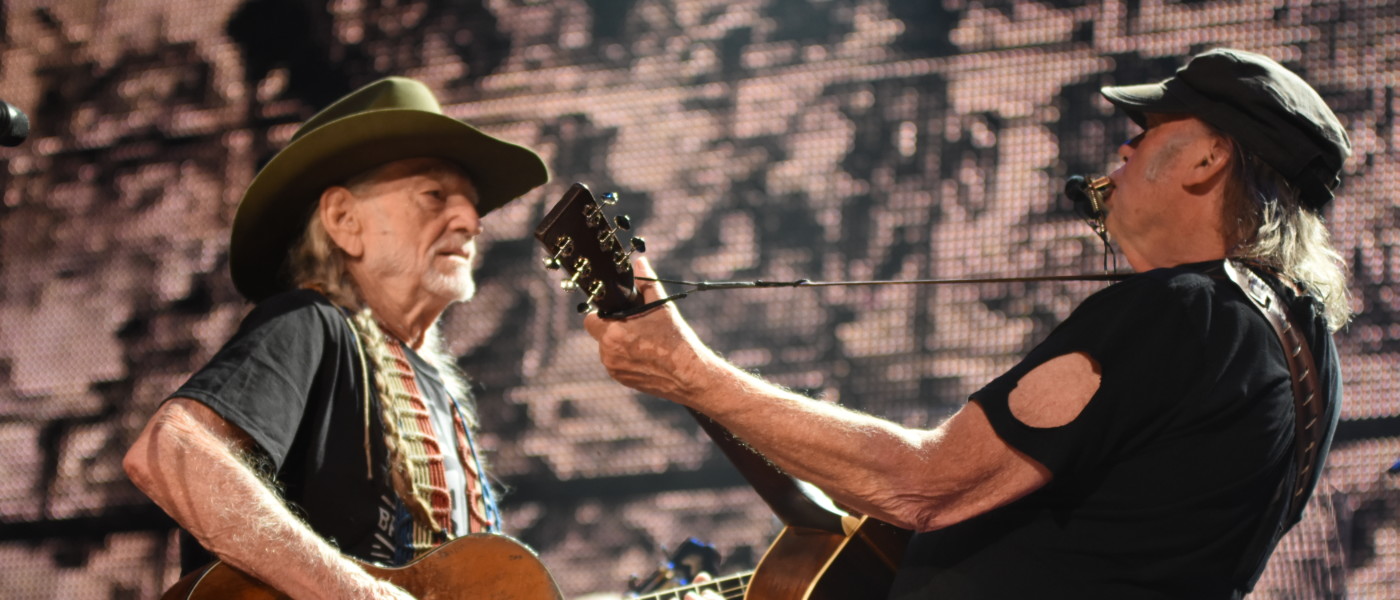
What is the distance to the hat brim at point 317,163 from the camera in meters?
2.47

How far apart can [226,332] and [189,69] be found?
3.64 ft

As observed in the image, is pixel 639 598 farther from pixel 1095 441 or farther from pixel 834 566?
pixel 1095 441

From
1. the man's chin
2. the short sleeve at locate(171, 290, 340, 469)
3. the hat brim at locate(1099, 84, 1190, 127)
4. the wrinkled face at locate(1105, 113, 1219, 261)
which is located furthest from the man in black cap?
the man's chin

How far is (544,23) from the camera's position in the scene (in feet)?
13.5

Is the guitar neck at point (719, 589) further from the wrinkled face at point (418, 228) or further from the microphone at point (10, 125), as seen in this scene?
the microphone at point (10, 125)

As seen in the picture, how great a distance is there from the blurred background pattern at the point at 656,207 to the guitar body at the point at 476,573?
154 centimetres

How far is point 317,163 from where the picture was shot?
8.21 ft

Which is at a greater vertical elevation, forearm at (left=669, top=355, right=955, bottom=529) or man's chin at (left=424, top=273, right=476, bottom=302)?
man's chin at (left=424, top=273, right=476, bottom=302)

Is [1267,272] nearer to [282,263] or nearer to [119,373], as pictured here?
[282,263]

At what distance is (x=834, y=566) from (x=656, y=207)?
197cm

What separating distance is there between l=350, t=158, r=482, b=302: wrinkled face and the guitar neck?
33.1 inches

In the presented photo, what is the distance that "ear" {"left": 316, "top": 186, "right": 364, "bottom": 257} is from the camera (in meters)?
2.51

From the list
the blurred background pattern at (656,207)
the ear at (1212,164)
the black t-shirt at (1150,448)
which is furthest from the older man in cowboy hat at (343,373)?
the ear at (1212,164)

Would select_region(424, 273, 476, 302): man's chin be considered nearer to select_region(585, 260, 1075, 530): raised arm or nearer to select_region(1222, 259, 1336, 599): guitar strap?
select_region(585, 260, 1075, 530): raised arm
